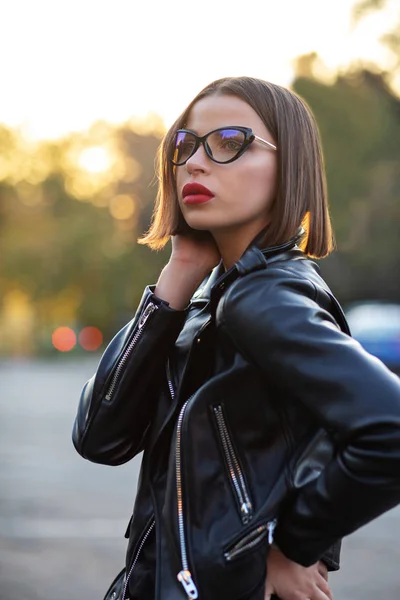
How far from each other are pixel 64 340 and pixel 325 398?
35.1m

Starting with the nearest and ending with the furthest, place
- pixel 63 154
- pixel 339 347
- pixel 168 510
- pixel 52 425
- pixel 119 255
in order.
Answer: pixel 339 347
pixel 168 510
pixel 52 425
pixel 119 255
pixel 63 154

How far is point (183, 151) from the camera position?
212 centimetres

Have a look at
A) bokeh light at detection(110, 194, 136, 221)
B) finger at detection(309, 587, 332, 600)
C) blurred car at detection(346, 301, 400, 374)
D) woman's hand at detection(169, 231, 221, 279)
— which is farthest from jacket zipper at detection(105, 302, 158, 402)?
bokeh light at detection(110, 194, 136, 221)

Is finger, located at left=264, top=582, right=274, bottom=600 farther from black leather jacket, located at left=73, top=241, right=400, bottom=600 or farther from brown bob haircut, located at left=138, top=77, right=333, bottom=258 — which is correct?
brown bob haircut, located at left=138, top=77, right=333, bottom=258

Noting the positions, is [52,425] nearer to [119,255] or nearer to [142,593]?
[142,593]

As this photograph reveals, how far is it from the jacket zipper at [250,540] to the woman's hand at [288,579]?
3.6 inches

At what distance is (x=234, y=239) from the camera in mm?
2096

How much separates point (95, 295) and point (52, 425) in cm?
3062

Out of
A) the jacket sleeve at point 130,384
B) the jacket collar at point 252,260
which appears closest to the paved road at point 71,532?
the jacket sleeve at point 130,384

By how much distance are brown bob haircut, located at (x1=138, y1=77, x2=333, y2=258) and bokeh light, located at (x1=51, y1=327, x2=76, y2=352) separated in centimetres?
3440

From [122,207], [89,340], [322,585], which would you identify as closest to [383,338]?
[89,340]

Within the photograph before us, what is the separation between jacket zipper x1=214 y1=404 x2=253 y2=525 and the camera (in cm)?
180

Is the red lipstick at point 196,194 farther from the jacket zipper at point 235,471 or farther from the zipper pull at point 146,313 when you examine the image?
the jacket zipper at point 235,471

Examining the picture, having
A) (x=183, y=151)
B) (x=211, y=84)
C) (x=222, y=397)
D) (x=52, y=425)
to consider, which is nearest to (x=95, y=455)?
(x=222, y=397)
